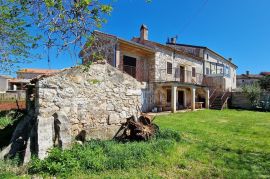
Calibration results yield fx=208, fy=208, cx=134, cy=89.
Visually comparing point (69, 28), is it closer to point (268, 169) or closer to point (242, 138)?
point (268, 169)

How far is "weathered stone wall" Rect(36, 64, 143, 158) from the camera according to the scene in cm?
546

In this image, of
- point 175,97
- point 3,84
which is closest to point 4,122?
point 175,97

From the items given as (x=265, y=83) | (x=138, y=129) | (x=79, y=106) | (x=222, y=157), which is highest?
(x=265, y=83)

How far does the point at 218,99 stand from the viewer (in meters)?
23.0

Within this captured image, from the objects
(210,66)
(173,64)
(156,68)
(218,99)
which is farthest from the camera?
(210,66)

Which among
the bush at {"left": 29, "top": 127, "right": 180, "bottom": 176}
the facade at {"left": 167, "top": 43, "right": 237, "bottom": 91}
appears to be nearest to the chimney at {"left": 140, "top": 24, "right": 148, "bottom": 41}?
the facade at {"left": 167, "top": 43, "right": 237, "bottom": 91}

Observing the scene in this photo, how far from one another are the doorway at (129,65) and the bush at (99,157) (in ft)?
35.2

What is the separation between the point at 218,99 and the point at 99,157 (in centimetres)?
2060

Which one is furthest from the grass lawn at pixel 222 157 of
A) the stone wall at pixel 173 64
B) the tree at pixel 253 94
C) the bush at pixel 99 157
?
the tree at pixel 253 94

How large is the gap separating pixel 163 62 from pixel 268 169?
48.7ft

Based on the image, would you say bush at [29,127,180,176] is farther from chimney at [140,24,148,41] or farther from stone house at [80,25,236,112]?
chimney at [140,24,148,41]

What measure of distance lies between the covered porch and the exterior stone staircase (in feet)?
2.90

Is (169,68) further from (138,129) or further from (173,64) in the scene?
(138,129)

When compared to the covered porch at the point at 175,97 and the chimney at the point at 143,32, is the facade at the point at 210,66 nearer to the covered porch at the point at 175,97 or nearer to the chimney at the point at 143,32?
the covered porch at the point at 175,97
